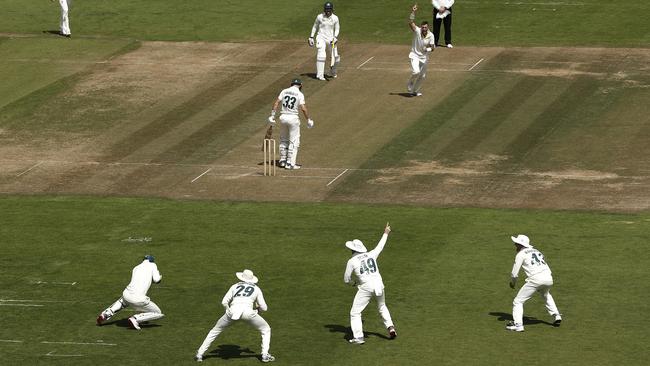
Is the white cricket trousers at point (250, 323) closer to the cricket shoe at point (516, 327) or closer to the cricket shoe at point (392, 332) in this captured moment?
the cricket shoe at point (392, 332)

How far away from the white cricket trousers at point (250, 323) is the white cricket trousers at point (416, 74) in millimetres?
24728

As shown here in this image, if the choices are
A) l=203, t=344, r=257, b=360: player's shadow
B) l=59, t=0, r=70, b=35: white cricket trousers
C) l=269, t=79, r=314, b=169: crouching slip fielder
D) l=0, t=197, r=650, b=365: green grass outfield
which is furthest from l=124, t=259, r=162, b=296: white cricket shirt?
l=59, t=0, r=70, b=35: white cricket trousers

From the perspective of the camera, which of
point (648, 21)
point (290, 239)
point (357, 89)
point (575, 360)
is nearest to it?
point (575, 360)

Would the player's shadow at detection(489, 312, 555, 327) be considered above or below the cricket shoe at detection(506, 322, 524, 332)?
below

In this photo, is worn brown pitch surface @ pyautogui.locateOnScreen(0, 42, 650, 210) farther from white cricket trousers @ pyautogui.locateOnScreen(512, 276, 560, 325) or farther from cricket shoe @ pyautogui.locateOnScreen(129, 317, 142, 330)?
cricket shoe @ pyautogui.locateOnScreen(129, 317, 142, 330)

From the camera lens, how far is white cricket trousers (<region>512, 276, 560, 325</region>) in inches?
1368

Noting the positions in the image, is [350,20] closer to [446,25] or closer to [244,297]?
[446,25]

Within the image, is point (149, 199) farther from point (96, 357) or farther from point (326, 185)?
point (96, 357)

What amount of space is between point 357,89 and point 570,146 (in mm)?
10301

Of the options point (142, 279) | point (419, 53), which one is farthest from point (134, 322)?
point (419, 53)

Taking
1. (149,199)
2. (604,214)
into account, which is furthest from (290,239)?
(604,214)

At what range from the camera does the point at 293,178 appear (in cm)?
4906

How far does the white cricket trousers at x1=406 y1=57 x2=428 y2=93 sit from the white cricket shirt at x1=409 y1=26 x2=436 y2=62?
6.1 inches

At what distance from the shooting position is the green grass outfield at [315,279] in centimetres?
3425
